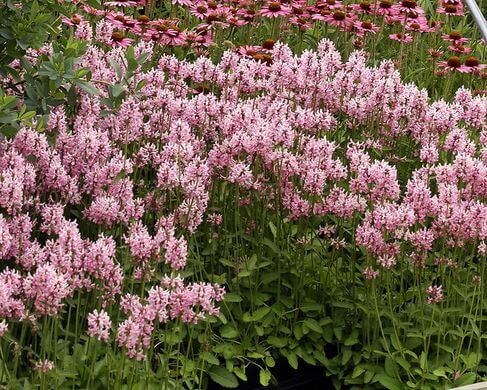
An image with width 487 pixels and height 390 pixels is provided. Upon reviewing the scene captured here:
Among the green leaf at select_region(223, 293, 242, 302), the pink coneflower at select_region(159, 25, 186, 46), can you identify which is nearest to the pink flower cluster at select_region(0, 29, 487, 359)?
the green leaf at select_region(223, 293, 242, 302)

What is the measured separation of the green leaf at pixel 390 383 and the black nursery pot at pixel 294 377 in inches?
16.9

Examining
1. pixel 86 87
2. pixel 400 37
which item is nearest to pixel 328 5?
pixel 400 37

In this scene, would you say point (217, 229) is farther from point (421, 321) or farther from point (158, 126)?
point (421, 321)

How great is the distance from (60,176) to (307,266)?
1.20 metres

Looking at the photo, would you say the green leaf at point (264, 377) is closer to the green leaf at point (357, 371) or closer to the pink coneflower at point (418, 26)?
the green leaf at point (357, 371)

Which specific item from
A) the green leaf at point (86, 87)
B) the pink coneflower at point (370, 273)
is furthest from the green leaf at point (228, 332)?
the green leaf at point (86, 87)

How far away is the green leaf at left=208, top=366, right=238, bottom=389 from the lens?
12.4ft

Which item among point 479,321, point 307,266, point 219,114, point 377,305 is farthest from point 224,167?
point 479,321

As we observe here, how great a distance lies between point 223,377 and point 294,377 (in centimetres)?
50

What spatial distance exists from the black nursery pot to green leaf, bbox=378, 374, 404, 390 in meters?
0.43

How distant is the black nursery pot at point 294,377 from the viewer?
13.4 ft

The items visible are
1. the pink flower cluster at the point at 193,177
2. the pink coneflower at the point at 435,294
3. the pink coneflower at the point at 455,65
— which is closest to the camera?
the pink flower cluster at the point at 193,177

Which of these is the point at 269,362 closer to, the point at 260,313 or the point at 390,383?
the point at 260,313

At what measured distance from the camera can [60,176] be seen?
12.0 ft
